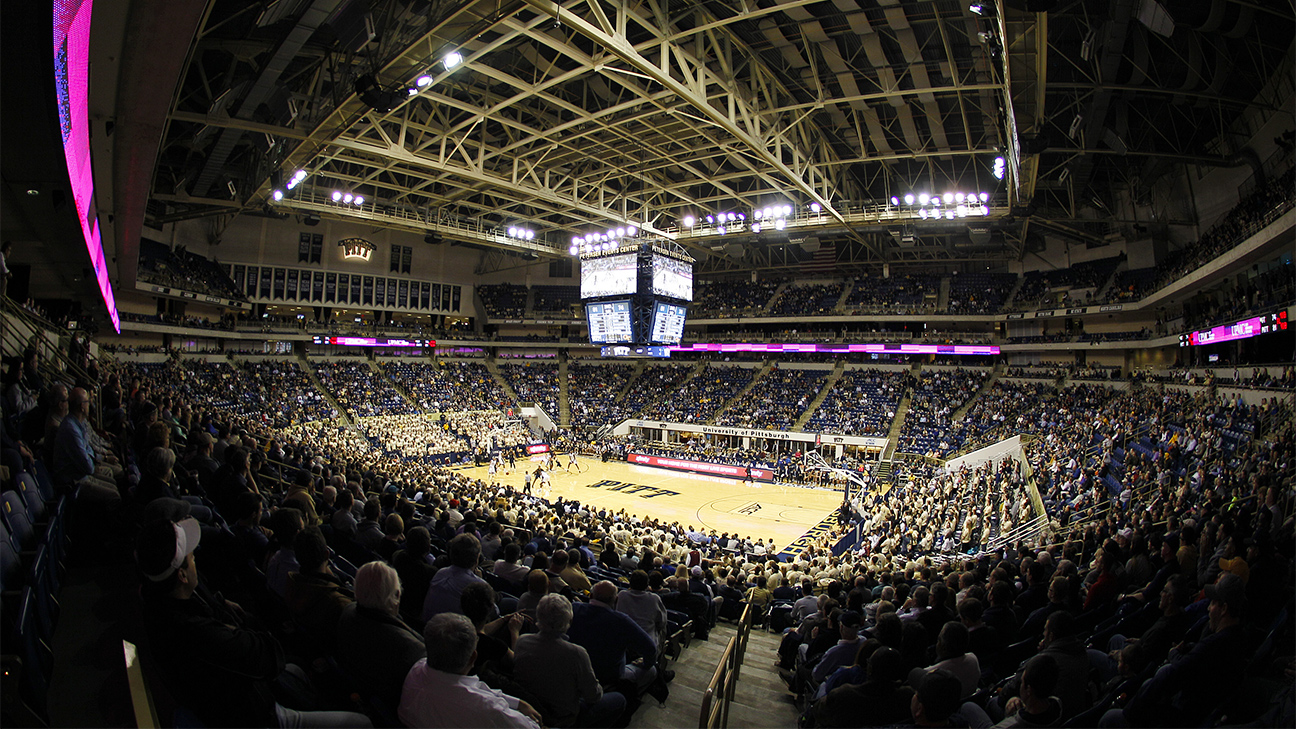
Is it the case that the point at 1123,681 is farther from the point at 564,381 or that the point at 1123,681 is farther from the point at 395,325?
the point at 395,325

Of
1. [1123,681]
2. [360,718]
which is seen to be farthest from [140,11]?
[1123,681]

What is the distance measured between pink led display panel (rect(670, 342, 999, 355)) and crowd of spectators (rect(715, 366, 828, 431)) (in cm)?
158

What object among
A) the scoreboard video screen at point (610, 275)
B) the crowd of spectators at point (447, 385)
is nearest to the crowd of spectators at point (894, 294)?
the scoreboard video screen at point (610, 275)

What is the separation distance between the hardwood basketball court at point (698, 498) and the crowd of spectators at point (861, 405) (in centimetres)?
A: 641

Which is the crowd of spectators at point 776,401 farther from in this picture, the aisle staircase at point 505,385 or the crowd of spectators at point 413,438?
the aisle staircase at point 505,385

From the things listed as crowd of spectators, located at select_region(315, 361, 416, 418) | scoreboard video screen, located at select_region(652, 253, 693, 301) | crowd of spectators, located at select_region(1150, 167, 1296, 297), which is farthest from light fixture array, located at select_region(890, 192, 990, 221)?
crowd of spectators, located at select_region(315, 361, 416, 418)

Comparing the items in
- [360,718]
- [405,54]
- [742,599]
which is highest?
[405,54]

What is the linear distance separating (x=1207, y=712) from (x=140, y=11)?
12.5 m

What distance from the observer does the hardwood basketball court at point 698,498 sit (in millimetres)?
22750

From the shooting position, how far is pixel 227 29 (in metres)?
13.4

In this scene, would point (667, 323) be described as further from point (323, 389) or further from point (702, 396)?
point (323, 389)

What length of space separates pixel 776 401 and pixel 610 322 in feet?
53.5

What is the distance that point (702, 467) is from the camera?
1304 inches

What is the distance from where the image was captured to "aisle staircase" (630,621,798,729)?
15.1 ft
